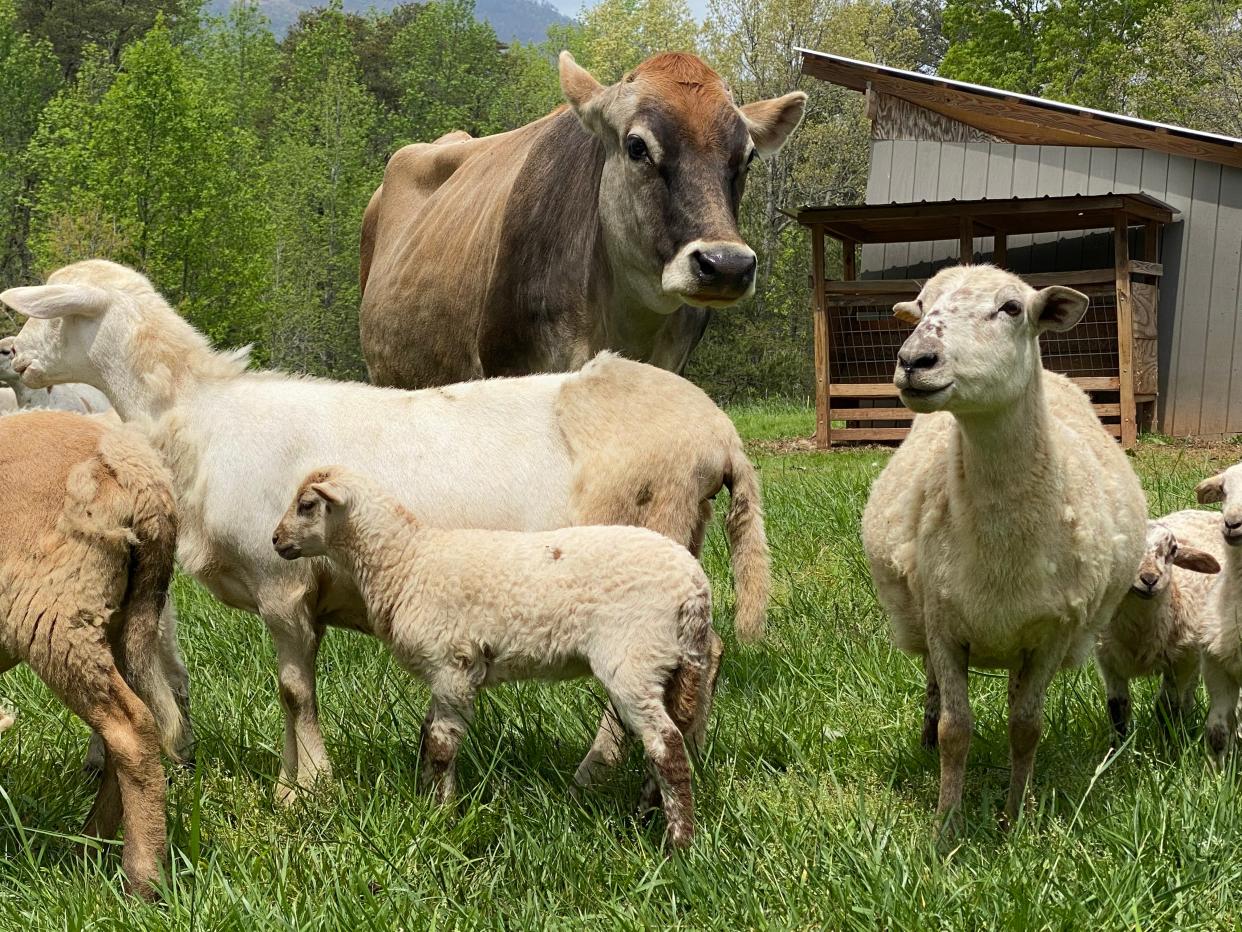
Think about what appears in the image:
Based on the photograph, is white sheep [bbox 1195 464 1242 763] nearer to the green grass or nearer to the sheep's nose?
the green grass

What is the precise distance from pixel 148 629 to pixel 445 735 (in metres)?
0.86

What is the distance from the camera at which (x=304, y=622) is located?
4.11m

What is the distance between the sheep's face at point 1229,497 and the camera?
4000mm

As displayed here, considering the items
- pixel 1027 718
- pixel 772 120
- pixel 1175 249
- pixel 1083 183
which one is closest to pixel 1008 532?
pixel 1027 718

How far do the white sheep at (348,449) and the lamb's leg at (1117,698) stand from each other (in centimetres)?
124

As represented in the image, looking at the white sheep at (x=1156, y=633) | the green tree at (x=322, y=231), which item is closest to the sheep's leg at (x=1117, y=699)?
the white sheep at (x=1156, y=633)

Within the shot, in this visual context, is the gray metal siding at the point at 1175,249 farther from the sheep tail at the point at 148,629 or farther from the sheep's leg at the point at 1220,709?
the sheep tail at the point at 148,629

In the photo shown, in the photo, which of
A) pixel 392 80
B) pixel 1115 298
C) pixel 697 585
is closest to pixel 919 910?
pixel 697 585

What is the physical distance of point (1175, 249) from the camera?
1614cm

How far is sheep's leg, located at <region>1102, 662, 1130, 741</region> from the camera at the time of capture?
14.4 ft

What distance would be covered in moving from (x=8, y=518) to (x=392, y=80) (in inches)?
2147

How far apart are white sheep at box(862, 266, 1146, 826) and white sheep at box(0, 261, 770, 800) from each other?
747 mm

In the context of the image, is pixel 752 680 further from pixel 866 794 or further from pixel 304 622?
pixel 304 622

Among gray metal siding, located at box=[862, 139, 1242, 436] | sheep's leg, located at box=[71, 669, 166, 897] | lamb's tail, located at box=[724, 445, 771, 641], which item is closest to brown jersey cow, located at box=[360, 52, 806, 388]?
lamb's tail, located at box=[724, 445, 771, 641]
